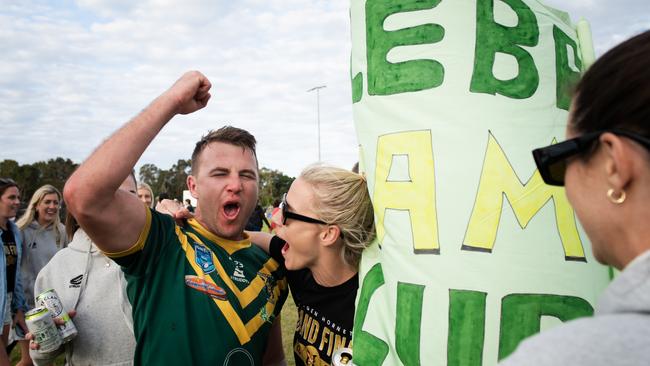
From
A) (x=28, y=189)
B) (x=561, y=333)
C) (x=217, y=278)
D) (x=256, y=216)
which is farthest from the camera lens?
(x=28, y=189)

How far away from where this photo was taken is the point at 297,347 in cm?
232

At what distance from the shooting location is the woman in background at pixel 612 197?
668 millimetres

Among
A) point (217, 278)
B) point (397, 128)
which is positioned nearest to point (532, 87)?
point (397, 128)

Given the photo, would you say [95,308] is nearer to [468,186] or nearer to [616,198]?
[468,186]

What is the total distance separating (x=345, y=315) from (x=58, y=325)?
1.68 meters

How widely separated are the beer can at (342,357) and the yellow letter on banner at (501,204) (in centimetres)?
77

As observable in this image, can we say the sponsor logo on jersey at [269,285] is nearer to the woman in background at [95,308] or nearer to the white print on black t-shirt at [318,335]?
the white print on black t-shirt at [318,335]

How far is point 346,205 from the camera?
90.8 inches

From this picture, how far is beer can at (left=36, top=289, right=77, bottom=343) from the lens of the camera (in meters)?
2.55

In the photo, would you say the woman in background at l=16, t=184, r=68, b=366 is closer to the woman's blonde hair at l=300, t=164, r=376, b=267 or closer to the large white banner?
the woman's blonde hair at l=300, t=164, r=376, b=267

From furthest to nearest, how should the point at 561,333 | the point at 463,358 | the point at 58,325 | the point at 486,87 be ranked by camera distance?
1. the point at 58,325
2. the point at 486,87
3. the point at 463,358
4. the point at 561,333

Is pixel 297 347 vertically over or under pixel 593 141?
under

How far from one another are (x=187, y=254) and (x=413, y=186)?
3.71ft

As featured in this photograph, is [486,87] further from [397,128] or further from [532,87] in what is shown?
[397,128]
